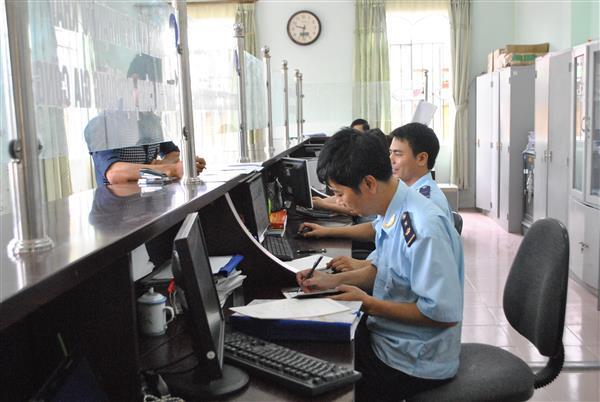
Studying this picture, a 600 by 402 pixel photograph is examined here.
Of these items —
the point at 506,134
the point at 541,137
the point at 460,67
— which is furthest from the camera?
the point at 460,67

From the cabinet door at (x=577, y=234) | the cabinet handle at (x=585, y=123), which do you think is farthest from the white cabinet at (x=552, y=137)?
the cabinet handle at (x=585, y=123)

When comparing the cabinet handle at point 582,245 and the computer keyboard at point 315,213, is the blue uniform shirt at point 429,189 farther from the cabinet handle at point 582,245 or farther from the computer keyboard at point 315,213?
the cabinet handle at point 582,245

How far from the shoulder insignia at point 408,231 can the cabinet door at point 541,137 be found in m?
4.30

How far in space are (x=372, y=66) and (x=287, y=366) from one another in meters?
7.19

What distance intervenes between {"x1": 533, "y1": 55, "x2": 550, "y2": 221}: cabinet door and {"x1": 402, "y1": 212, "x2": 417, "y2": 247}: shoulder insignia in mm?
4297

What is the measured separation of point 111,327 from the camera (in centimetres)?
118

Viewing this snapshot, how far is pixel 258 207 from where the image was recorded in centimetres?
280

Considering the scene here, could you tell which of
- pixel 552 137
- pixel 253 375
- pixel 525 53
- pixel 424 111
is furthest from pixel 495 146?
pixel 253 375

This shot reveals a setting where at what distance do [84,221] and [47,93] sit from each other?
263 millimetres

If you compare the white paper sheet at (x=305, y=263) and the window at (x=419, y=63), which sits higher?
the window at (x=419, y=63)

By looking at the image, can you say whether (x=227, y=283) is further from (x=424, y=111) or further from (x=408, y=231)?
(x=424, y=111)

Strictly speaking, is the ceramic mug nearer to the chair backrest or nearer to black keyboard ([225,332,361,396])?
black keyboard ([225,332,361,396])

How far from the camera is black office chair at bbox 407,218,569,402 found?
178 centimetres

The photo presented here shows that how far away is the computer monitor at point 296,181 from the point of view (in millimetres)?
3605
